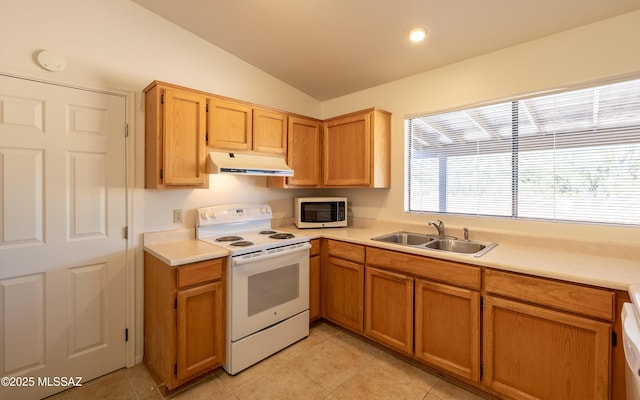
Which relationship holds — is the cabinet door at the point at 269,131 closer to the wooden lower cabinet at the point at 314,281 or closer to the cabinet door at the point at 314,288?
the wooden lower cabinet at the point at 314,281

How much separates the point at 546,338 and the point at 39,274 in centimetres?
315

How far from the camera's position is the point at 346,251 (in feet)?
8.52

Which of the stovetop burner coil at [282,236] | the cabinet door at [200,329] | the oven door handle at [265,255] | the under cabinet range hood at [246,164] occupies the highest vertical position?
the under cabinet range hood at [246,164]

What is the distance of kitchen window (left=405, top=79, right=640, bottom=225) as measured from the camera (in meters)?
1.87

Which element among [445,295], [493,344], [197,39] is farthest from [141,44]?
[493,344]

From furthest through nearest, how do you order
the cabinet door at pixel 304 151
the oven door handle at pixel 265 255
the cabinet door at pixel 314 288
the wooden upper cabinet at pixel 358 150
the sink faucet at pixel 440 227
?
1. the cabinet door at pixel 304 151
2. the wooden upper cabinet at pixel 358 150
3. the cabinet door at pixel 314 288
4. the sink faucet at pixel 440 227
5. the oven door handle at pixel 265 255

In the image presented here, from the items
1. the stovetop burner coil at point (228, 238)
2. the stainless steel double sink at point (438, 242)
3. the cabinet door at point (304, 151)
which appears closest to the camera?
the stainless steel double sink at point (438, 242)

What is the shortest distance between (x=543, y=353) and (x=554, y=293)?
363 mm

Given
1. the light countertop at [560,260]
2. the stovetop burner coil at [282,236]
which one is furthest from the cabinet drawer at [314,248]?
the light countertop at [560,260]

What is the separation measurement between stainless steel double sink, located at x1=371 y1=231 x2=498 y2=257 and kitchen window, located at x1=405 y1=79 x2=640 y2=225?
1.03 ft

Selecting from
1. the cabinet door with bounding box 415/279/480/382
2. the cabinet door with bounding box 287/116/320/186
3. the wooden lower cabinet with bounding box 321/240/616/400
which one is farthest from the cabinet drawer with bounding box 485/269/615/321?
the cabinet door with bounding box 287/116/320/186

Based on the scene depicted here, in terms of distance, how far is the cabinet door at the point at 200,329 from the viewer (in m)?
1.87

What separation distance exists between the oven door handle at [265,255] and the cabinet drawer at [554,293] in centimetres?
140

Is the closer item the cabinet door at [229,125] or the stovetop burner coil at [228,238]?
the cabinet door at [229,125]
